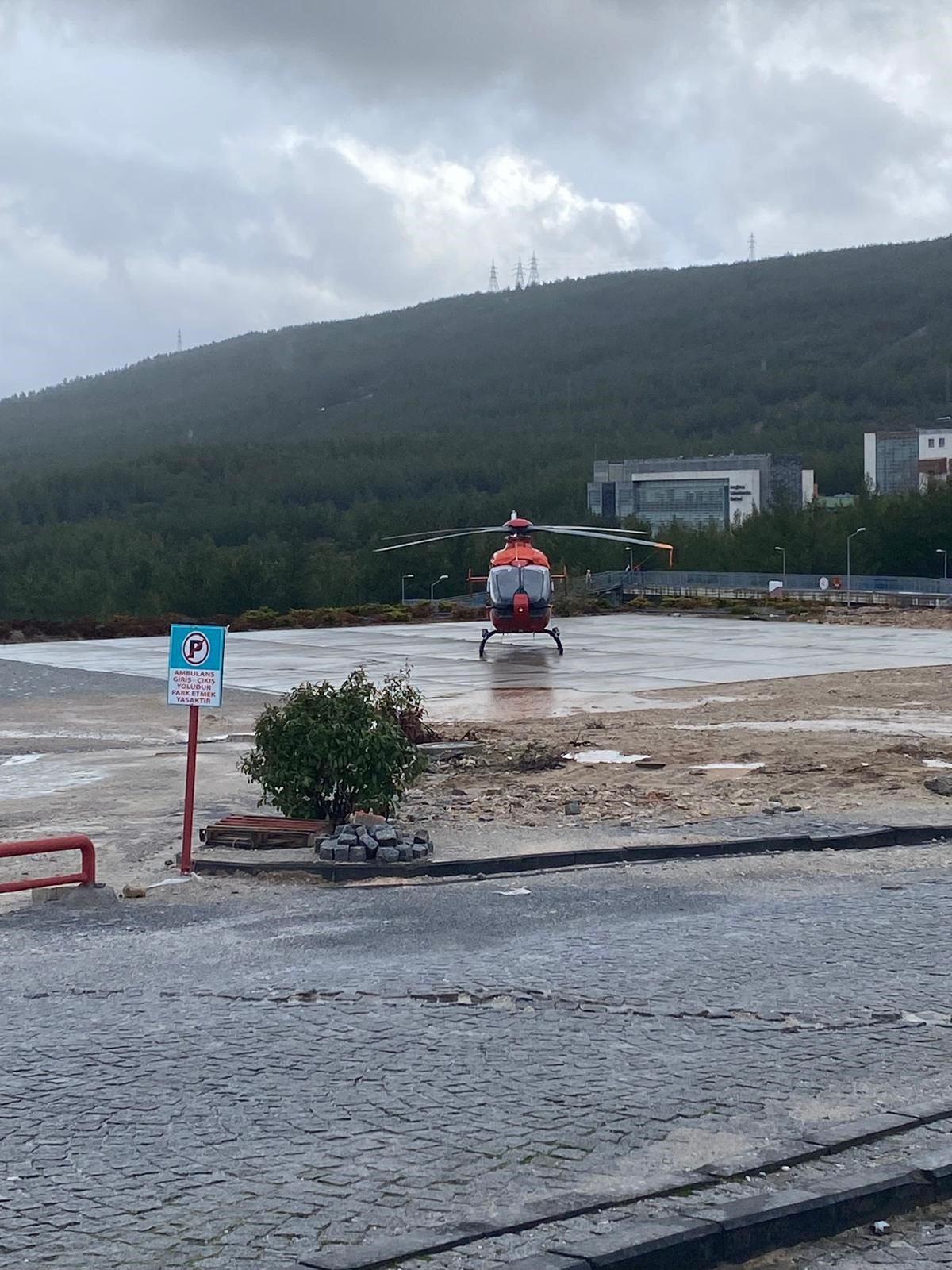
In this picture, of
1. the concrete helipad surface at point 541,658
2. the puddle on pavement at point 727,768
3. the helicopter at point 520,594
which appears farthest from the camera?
the helicopter at point 520,594

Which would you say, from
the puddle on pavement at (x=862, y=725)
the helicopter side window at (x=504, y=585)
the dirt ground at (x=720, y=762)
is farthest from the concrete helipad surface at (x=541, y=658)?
the puddle on pavement at (x=862, y=725)

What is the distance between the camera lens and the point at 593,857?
12.7m

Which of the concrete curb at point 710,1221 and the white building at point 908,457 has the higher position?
the white building at point 908,457

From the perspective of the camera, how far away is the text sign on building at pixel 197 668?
13.1 metres

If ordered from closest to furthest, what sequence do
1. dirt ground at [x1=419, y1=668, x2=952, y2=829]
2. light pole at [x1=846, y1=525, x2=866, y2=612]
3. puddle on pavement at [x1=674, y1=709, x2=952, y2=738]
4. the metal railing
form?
1. dirt ground at [x1=419, y1=668, x2=952, y2=829]
2. puddle on pavement at [x1=674, y1=709, x2=952, y2=738]
3. light pole at [x1=846, y1=525, x2=866, y2=612]
4. the metal railing

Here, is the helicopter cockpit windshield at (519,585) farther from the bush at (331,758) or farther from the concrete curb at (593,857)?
the concrete curb at (593,857)

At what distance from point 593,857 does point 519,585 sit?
93.2 ft

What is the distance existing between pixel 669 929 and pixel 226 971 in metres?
2.92

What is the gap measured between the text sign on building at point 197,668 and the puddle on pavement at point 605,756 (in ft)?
24.2

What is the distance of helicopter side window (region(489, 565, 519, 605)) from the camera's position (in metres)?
40.8

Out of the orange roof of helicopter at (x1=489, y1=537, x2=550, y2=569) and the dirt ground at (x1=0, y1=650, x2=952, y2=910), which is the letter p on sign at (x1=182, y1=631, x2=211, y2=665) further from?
the orange roof of helicopter at (x1=489, y1=537, x2=550, y2=569)

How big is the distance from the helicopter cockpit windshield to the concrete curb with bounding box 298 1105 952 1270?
115ft

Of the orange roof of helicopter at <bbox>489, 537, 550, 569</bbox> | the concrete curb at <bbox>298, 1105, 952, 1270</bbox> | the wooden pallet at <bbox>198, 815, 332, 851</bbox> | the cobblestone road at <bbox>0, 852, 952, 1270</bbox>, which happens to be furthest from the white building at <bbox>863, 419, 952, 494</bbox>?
the concrete curb at <bbox>298, 1105, 952, 1270</bbox>

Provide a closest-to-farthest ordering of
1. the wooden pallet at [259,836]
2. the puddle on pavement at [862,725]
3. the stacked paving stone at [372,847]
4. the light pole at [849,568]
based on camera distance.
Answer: the stacked paving stone at [372,847] < the wooden pallet at [259,836] < the puddle on pavement at [862,725] < the light pole at [849,568]
